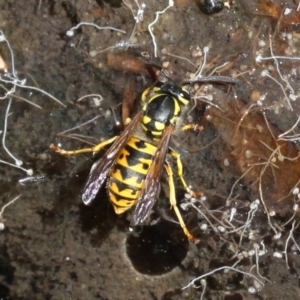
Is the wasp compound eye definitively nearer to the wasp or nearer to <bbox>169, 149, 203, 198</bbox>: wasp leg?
the wasp

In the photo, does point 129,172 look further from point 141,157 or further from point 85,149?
point 85,149

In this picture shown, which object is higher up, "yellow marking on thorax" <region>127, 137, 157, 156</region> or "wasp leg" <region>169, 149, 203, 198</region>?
"yellow marking on thorax" <region>127, 137, 157, 156</region>

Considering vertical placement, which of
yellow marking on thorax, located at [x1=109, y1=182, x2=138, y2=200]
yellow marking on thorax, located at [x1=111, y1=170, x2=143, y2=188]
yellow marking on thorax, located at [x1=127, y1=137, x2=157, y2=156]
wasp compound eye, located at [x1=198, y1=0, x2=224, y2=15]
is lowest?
yellow marking on thorax, located at [x1=109, y1=182, x2=138, y2=200]

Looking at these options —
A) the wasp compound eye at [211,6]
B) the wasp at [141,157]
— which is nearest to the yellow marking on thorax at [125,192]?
the wasp at [141,157]

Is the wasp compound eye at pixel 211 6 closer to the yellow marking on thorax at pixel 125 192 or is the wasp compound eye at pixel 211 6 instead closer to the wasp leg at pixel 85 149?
the wasp leg at pixel 85 149

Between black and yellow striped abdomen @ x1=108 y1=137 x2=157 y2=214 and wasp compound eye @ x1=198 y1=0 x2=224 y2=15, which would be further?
wasp compound eye @ x1=198 y1=0 x2=224 y2=15

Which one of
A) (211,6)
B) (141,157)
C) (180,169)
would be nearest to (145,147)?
(141,157)

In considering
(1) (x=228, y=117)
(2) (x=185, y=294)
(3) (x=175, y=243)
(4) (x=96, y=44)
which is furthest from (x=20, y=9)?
(2) (x=185, y=294)

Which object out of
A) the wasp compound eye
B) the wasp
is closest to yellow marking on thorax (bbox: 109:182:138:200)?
the wasp

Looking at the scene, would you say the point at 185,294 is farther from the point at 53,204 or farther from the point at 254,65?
the point at 254,65
